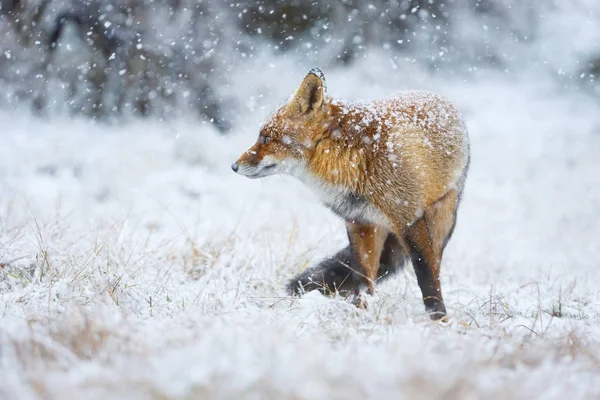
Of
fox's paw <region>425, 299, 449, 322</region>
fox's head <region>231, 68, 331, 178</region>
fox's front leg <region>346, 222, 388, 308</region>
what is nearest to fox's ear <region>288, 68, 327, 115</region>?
fox's head <region>231, 68, 331, 178</region>

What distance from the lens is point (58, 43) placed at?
27.4 ft

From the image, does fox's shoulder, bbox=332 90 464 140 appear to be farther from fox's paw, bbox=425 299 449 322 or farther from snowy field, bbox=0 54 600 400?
fox's paw, bbox=425 299 449 322

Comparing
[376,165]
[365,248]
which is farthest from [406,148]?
[365,248]

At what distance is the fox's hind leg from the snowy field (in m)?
0.14

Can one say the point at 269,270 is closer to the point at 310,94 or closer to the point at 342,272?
the point at 342,272

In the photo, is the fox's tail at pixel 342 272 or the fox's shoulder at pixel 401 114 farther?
the fox's tail at pixel 342 272

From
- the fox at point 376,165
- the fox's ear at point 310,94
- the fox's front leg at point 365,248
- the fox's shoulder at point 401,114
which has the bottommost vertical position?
the fox's front leg at point 365,248

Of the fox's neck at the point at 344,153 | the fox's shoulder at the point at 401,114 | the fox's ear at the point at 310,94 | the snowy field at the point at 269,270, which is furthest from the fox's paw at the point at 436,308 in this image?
the fox's ear at the point at 310,94

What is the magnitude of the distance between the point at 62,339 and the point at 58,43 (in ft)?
25.3

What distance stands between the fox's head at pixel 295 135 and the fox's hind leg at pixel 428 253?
828 mm

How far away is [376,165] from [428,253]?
622 mm

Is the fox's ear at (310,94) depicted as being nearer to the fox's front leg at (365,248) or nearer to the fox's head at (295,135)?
the fox's head at (295,135)

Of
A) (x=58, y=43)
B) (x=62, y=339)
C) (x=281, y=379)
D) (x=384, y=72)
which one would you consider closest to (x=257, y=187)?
(x=384, y=72)

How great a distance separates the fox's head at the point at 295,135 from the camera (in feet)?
11.1
